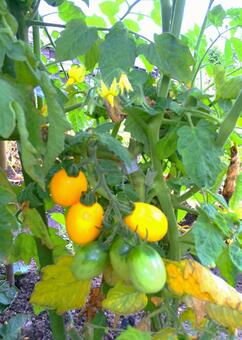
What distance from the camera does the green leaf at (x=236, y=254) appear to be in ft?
2.14

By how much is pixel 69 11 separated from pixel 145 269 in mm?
534

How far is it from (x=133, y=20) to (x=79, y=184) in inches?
17.6

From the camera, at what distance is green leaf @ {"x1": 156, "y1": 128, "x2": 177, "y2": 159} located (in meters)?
0.65

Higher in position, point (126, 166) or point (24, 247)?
point (126, 166)

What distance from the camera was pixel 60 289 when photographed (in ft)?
2.41

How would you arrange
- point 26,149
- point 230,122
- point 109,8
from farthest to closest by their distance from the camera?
point 109,8 → point 230,122 → point 26,149

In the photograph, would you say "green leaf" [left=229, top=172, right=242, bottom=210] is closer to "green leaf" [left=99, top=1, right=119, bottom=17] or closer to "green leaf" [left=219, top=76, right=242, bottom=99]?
"green leaf" [left=219, top=76, right=242, bottom=99]

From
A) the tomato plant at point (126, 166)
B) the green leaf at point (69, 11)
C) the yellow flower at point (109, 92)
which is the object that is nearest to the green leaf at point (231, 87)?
the tomato plant at point (126, 166)

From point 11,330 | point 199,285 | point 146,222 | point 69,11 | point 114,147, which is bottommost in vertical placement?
point 11,330

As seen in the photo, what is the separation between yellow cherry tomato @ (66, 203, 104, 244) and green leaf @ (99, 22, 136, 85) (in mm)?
179

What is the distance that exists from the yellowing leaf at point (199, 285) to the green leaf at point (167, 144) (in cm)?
17

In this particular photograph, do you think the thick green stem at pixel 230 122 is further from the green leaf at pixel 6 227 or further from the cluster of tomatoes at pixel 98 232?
the green leaf at pixel 6 227

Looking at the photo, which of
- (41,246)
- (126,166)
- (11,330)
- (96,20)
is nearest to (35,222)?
(41,246)

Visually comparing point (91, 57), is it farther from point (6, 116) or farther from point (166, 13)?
point (6, 116)
